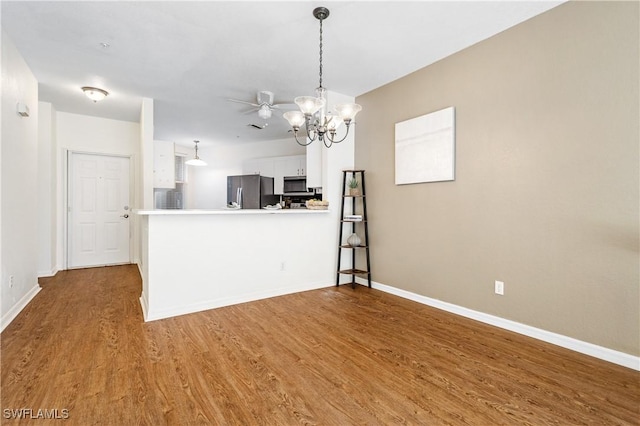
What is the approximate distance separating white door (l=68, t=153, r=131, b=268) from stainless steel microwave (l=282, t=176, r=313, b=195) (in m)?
2.99

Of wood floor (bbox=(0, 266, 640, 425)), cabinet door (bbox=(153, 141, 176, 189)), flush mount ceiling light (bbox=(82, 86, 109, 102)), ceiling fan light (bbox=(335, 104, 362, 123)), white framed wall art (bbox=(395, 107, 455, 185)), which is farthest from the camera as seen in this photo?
cabinet door (bbox=(153, 141, 176, 189))

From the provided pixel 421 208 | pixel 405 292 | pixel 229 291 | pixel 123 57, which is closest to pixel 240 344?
pixel 229 291

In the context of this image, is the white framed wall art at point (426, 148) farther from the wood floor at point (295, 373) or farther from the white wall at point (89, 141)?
the white wall at point (89, 141)

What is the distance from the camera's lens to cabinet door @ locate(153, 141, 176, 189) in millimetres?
6039

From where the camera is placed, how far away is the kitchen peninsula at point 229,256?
2963mm

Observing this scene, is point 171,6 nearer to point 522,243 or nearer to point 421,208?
point 421,208

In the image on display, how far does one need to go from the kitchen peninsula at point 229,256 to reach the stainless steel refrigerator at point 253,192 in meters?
2.92

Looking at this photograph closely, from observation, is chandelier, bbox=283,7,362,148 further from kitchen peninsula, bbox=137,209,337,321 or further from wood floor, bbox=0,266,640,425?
wood floor, bbox=0,266,640,425

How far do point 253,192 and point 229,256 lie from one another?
351 cm

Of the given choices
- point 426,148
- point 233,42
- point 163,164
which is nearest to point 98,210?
point 163,164

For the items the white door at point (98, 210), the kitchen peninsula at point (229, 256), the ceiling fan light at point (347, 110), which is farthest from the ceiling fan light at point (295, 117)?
the white door at point (98, 210)

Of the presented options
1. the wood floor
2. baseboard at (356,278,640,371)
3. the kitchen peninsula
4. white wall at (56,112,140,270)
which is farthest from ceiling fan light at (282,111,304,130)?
white wall at (56,112,140,270)

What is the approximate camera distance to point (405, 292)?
3.61 metres

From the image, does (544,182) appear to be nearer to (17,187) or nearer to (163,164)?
(17,187)
